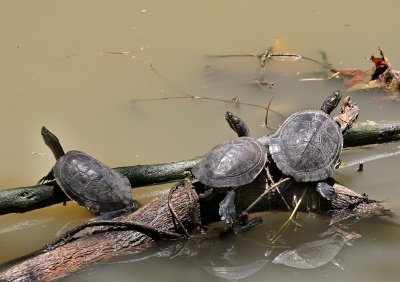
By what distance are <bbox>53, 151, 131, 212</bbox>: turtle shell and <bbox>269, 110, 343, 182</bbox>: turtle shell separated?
3.89 ft

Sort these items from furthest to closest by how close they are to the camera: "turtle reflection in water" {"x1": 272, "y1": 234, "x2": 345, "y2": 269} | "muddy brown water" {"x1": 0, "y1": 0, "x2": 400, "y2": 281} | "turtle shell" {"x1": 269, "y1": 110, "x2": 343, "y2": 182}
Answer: "turtle shell" {"x1": 269, "y1": 110, "x2": 343, "y2": 182}, "muddy brown water" {"x1": 0, "y1": 0, "x2": 400, "y2": 281}, "turtle reflection in water" {"x1": 272, "y1": 234, "x2": 345, "y2": 269}

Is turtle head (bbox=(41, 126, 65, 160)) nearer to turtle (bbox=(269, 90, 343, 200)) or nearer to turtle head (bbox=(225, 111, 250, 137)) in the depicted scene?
turtle head (bbox=(225, 111, 250, 137))

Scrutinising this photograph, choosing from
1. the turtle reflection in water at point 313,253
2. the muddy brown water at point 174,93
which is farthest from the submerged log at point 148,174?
the turtle reflection in water at point 313,253

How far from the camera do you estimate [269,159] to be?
14.3 ft

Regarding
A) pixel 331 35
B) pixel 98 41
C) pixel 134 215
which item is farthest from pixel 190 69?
pixel 134 215

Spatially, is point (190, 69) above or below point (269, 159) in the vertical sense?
above

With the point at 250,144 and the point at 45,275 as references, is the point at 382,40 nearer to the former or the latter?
the point at 250,144

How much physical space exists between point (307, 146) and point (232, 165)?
24.3 inches

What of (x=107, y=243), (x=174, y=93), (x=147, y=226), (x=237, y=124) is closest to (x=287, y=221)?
(x=237, y=124)

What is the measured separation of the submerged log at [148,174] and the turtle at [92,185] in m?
0.13

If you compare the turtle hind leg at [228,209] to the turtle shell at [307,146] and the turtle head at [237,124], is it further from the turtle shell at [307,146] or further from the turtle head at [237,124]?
the turtle head at [237,124]

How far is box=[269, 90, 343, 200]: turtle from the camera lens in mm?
4203

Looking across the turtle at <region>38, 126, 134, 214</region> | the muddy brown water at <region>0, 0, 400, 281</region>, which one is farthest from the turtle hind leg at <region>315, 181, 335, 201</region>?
the turtle at <region>38, 126, 134, 214</region>

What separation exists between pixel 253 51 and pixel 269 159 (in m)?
2.42
